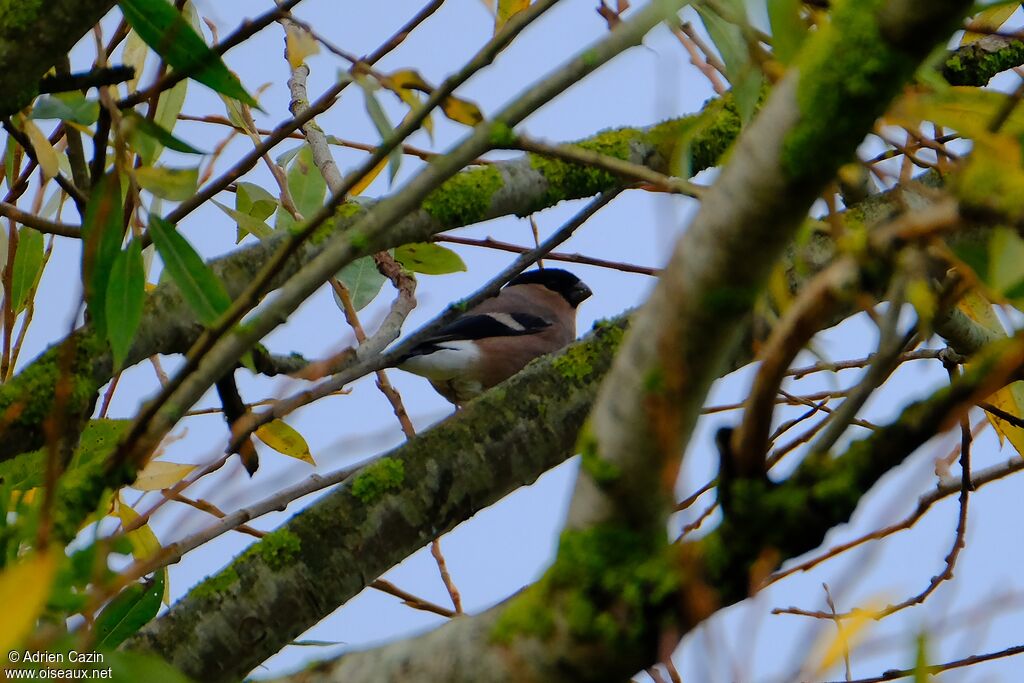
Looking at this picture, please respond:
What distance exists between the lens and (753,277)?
86 cm

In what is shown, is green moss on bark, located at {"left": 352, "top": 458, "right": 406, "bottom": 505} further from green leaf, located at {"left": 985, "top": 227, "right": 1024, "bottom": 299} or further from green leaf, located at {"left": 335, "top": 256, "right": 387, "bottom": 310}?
green leaf, located at {"left": 985, "top": 227, "right": 1024, "bottom": 299}

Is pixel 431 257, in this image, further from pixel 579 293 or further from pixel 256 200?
pixel 579 293

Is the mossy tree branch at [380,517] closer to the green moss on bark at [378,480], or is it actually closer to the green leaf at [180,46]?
the green moss on bark at [378,480]

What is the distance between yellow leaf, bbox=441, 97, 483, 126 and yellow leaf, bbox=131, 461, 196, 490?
1285mm

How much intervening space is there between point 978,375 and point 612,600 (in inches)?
13.9

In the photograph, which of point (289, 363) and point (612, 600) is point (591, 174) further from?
point (612, 600)

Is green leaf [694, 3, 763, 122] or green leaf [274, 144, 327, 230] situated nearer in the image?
green leaf [694, 3, 763, 122]

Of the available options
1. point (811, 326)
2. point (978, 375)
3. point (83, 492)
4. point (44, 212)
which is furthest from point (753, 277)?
point (44, 212)

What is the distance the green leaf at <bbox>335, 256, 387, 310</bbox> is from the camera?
8.68 feet

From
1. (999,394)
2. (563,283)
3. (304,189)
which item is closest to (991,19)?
(999,394)

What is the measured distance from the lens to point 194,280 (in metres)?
1.50

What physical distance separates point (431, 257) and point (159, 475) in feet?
2.56

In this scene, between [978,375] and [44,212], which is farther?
[44,212]

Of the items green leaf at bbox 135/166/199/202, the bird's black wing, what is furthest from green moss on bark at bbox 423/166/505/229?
the bird's black wing
